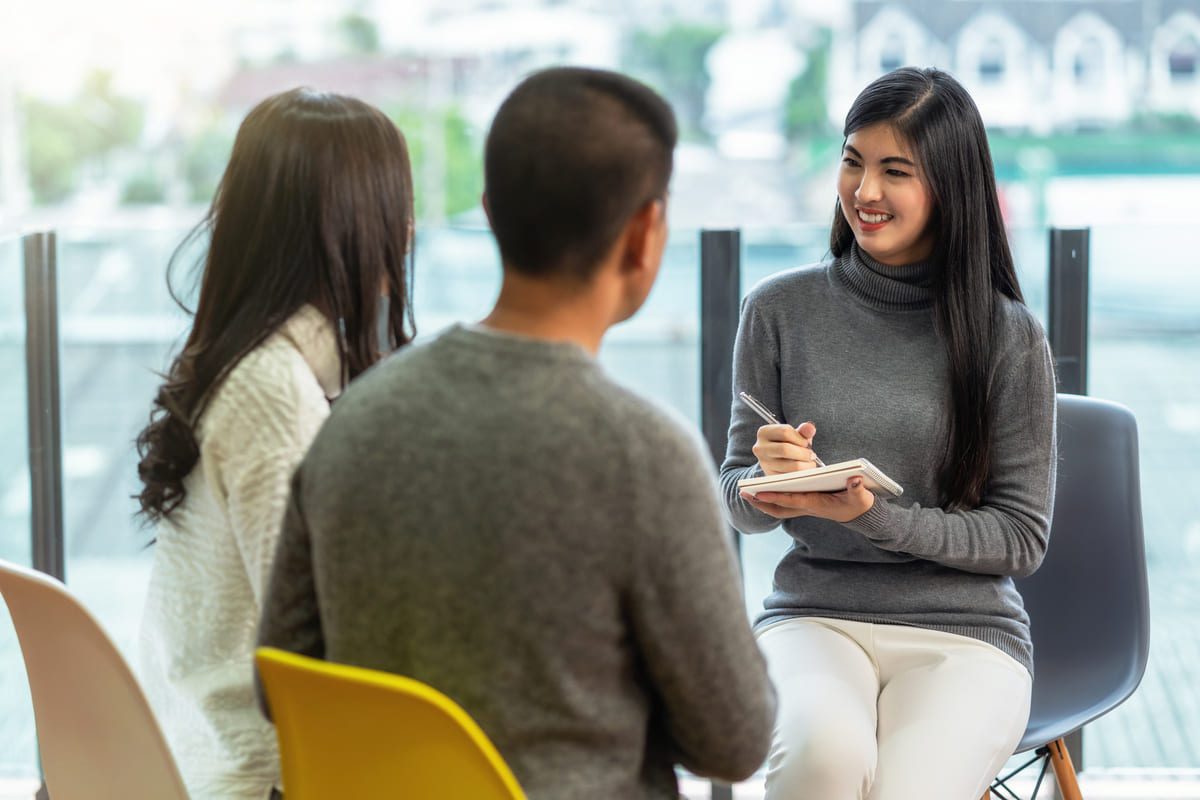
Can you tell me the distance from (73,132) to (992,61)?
589 centimetres

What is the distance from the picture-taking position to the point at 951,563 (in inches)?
64.4

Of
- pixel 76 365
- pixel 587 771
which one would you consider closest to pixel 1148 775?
pixel 587 771

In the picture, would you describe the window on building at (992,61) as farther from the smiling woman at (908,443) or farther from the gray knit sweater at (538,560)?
the gray knit sweater at (538,560)

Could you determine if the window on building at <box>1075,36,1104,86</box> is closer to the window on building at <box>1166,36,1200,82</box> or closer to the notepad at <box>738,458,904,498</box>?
the window on building at <box>1166,36,1200,82</box>

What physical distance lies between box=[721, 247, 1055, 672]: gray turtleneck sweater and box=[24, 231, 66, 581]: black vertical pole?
4.08 feet

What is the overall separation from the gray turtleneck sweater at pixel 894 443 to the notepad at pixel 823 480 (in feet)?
0.25

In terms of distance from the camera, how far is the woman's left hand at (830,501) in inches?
60.4

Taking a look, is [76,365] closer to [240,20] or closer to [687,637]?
[687,637]

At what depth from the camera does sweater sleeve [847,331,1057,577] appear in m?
1.60

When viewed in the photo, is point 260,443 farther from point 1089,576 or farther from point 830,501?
point 1089,576

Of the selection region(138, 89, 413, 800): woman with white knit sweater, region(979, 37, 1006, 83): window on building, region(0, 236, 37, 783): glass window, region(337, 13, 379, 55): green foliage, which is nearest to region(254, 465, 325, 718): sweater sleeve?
region(138, 89, 413, 800): woman with white knit sweater

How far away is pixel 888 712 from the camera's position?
1.58 metres

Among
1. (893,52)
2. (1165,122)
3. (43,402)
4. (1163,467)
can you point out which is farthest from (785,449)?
(1165,122)

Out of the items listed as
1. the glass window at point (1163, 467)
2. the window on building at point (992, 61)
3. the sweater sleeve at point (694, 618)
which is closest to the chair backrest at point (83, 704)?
the sweater sleeve at point (694, 618)
